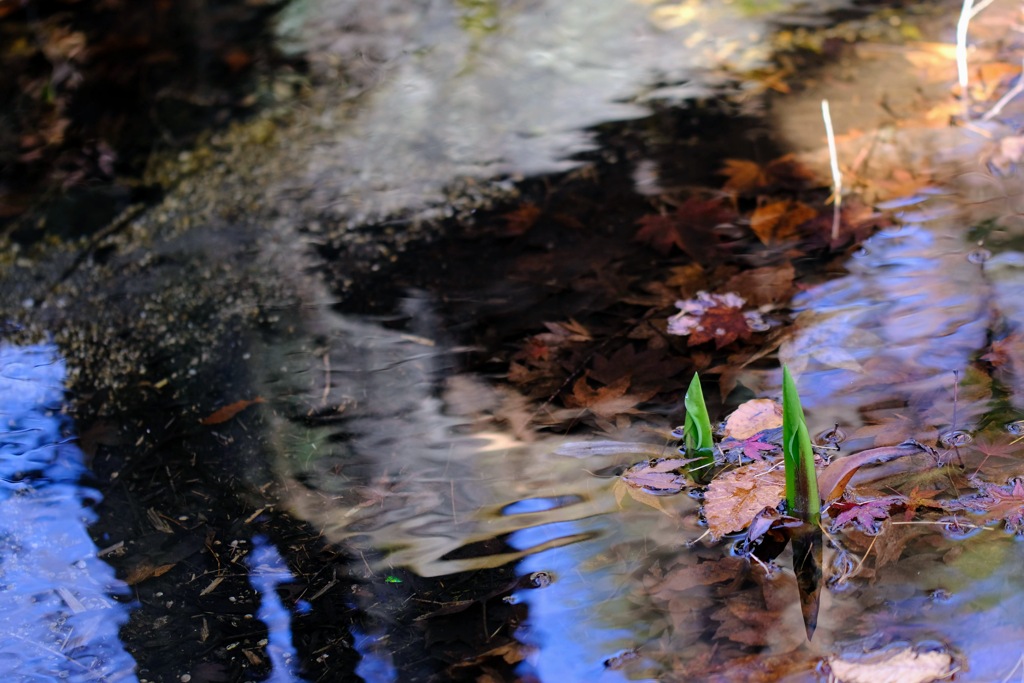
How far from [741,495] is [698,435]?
0.15 meters

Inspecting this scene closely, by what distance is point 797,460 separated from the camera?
1.40 m

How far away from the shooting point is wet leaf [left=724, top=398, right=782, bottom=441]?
1.74m

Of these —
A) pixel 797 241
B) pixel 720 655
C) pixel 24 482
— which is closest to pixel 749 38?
pixel 797 241

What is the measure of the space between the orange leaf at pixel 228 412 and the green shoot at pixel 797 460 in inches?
50.7

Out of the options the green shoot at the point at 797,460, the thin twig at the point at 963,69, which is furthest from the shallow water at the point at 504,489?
the thin twig at the point at 963,69

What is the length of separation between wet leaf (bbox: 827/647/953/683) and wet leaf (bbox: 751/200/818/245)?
1.30 m

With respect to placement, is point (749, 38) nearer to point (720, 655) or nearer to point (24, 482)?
point (720, 655)

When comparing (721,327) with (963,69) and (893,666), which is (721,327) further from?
(963,69)

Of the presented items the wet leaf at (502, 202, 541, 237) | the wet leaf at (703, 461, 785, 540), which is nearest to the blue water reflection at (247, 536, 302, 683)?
the wet leaf at (703, 461, 785, 540)

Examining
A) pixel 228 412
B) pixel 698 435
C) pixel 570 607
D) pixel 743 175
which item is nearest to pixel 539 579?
pixel 570 607

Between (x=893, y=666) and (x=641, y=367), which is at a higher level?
(x=641, y=367)

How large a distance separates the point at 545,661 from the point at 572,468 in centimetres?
45

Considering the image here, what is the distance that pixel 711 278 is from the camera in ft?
7.36

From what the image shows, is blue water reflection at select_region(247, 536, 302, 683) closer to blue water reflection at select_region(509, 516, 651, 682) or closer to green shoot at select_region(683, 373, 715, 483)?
blue water reflection at select_region(509, 516, 651, 682)
